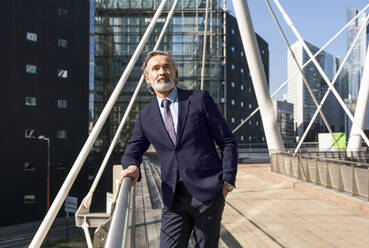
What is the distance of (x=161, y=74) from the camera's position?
2297 millimetres

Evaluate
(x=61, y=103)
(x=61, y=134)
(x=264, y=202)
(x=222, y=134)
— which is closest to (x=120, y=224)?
(x=222, y=134)

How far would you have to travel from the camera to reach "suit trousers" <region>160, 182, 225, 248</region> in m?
2.17

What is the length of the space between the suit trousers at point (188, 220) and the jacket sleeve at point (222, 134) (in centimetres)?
22

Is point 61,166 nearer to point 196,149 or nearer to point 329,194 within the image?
point 329,194

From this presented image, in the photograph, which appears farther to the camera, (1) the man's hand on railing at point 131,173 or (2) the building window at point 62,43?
(2) the building window at point 62,43

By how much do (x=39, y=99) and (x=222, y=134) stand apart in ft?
110

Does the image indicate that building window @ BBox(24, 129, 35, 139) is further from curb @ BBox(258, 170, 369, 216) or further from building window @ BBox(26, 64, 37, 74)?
curb @ BBox(258, 170, 369, 216)

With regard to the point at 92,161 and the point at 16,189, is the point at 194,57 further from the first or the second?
the point at 16,189

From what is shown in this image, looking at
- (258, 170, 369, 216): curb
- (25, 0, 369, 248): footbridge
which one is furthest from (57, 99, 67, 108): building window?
(258, 170, 369, 216): curb

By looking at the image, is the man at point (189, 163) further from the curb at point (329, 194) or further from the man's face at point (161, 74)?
the curb at point (329, 194)

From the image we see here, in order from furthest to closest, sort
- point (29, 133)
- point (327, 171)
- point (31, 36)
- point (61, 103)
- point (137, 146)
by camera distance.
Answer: point (61, 103)
point (31, 36)
point (29, 133)
point (327, 171)
point (137, 146)

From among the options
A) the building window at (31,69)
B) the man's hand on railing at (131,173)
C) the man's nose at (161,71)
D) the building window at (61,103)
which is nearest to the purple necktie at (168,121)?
the man's nose at (161,71)

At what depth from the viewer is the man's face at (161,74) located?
7.52 ft

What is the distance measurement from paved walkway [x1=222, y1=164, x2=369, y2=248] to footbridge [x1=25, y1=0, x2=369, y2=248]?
0.01 metres
